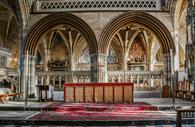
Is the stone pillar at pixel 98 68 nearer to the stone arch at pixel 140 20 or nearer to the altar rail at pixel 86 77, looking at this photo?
the stone arch at pixel 140 20

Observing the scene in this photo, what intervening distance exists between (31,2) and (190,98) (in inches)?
435

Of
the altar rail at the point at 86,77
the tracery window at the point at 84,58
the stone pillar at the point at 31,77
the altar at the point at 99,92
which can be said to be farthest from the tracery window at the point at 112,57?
the altar at the point at 99,92

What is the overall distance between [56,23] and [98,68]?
3.97 m

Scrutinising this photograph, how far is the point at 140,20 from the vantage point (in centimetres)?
1827

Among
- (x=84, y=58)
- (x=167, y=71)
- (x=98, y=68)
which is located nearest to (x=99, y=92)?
(x=98, y=68)

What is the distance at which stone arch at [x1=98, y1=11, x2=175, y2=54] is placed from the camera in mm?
17797

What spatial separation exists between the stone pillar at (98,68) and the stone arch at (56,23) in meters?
0.43

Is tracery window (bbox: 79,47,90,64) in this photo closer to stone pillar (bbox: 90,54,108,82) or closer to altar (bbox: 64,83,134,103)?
stone pillar (bbox: 90,54,108,82)

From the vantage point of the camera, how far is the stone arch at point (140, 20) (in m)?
17.8

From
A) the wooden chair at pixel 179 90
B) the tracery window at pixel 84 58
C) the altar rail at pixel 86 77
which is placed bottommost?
the wooden chair at pixel 179 90

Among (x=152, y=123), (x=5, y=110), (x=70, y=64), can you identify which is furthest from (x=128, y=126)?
(x=70, y=64)

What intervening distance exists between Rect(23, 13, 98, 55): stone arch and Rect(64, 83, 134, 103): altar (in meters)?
4.51

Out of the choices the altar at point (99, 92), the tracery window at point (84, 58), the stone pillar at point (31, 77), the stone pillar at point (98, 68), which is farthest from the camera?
the tracery window at point (84, 58)

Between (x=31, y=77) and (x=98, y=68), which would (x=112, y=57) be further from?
(x=31, y=77)
